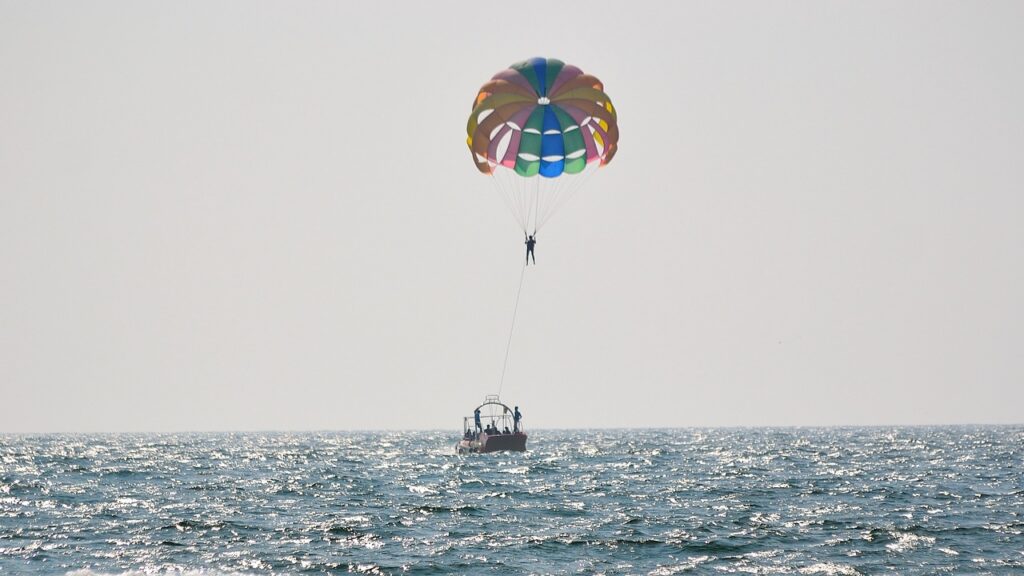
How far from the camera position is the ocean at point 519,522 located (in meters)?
26.7

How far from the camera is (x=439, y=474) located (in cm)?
5628

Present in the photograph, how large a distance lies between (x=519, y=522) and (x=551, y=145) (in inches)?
656

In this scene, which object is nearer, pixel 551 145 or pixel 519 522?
pixel 519 522

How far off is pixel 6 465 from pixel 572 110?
4439 centimetres

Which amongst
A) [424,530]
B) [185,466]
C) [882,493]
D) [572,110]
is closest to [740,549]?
[424,530]

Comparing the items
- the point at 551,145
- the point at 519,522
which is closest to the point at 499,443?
the point at 551,145

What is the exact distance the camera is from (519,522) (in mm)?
34188

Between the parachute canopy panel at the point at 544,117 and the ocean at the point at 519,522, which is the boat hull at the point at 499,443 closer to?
the ocean at the point at 519,522

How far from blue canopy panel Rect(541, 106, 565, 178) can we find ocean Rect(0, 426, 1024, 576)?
40.9ft

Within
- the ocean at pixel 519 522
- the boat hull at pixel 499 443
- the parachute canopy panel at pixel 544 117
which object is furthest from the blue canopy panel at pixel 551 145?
the boat hull at pixel 499 443

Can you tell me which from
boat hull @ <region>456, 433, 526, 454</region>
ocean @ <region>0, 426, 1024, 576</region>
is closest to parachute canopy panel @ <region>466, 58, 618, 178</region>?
ocean @ <region>0, 426, 1024, 576</region>

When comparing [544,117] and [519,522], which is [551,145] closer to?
[544,117]

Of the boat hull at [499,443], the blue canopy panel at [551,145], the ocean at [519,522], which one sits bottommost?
the ocean at [519,522]

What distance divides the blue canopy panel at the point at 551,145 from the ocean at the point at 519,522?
1246 centimetres
